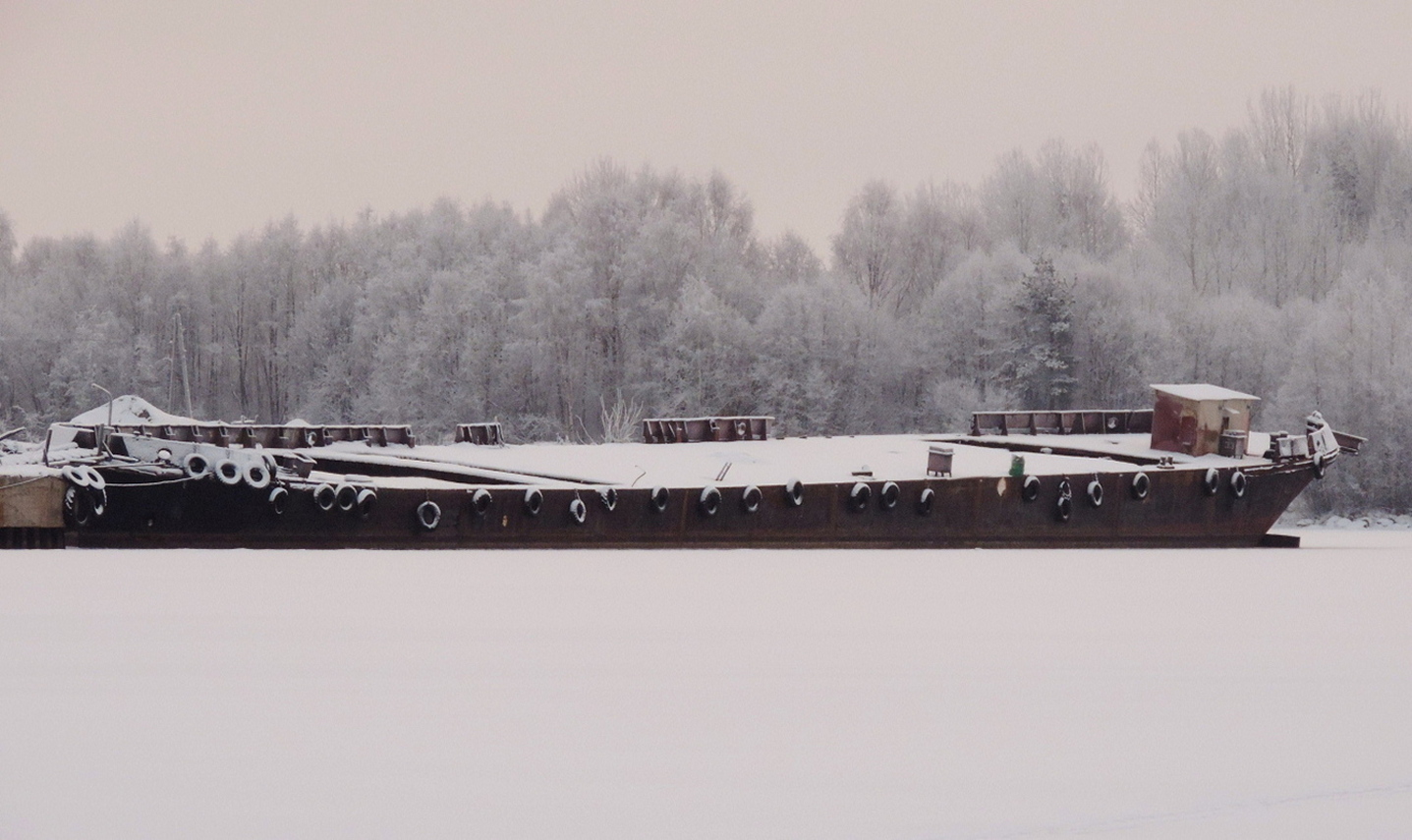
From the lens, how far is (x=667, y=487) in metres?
15.6

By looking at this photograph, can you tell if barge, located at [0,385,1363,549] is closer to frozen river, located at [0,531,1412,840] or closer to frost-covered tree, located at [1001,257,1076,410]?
frozen river, located at [0,531,1412,840]

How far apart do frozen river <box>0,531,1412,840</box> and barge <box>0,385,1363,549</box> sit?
3380 mm

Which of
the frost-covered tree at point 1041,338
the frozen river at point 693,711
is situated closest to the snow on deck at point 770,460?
the frozen river at point 693,711

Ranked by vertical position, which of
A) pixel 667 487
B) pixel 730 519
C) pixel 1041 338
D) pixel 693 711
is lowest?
pixel 693 711

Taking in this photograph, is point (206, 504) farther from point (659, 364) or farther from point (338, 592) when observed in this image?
point (659, 364)

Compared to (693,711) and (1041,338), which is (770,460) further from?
(1041,338)

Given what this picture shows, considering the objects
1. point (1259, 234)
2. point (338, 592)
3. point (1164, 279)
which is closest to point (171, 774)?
point (338, 592)

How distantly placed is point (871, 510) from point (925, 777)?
35.9 ft

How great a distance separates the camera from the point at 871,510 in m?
16.3

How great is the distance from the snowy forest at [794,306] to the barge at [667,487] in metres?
18.5

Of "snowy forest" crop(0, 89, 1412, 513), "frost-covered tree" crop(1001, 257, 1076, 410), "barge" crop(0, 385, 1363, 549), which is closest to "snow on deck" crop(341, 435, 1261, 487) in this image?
"barge" crop(0, 385, 1363, 549)

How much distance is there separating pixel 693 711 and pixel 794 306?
38527mm

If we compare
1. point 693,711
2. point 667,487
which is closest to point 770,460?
point 667,487

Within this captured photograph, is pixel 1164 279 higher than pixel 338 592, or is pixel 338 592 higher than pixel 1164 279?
pixel 1164 279
